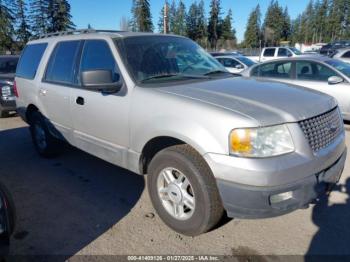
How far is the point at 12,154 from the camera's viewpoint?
5.82m

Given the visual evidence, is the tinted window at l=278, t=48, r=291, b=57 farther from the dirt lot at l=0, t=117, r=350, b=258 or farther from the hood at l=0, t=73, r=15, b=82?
the dirt lot at l=0, t=117, r=350, b=258

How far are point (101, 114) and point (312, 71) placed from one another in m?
5.56

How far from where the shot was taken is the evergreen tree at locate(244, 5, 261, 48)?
7975 cm

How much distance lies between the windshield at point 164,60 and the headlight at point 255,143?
1290mm

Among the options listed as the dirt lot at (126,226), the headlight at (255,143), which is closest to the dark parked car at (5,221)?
the dirt lot at (126,226)

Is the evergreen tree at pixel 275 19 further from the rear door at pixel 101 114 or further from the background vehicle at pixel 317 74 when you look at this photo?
the rear door at pixel 101 114

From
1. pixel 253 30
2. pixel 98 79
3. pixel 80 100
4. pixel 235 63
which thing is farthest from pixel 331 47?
pixel 253 30

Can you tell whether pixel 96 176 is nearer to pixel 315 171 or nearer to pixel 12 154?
pixel 12 154

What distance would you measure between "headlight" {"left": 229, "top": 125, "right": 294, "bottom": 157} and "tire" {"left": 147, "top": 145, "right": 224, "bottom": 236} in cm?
37

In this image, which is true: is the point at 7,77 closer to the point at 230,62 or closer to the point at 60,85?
the point at 60,85

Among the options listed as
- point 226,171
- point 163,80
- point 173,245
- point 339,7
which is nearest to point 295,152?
point 226,171

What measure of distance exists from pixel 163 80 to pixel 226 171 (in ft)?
4.52

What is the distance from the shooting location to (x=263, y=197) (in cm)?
252

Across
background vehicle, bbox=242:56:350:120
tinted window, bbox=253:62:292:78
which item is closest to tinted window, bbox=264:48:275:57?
tinted window, bbox=253:62:292:78
